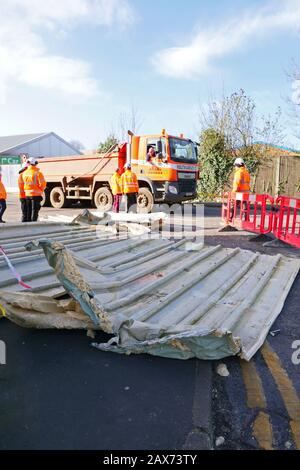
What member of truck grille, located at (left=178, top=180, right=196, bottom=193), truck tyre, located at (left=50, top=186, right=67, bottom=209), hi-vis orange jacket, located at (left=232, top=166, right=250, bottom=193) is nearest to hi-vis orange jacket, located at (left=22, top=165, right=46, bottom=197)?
hi-vis orange jacket, located at (left=232, top=166, right=250, bottom=193)

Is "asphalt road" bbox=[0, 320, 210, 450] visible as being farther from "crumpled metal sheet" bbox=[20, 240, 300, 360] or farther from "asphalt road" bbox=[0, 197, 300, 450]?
"crumpled metal sheet" bbox=[20, 240, 300, 360]

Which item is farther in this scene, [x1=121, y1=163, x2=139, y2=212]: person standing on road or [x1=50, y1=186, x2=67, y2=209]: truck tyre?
[x1=50, y1=186, x2=67, y2=209]: truck tyre

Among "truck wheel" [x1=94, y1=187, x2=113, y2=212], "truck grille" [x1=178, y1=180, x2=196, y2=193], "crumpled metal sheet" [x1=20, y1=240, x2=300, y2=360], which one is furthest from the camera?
"truck wheel" [x1=94, y1=187, x2=113, y2=212]

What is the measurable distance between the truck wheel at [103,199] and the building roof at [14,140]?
87.0 feet

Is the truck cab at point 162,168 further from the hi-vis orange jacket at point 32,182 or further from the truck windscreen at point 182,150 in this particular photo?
the hi-vis orange jacket at point 32,182

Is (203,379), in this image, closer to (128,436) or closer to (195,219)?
(128,436)

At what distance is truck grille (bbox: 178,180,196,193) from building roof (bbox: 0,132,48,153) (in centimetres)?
2904

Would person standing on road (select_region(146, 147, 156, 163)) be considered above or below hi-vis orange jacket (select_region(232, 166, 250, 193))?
above

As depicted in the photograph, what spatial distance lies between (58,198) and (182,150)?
6.19m

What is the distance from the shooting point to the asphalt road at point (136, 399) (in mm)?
2137

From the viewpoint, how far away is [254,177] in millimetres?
20516

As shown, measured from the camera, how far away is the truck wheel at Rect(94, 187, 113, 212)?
47.2ft
